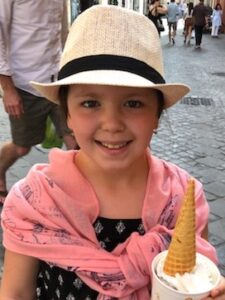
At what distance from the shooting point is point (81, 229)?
4.76 ft

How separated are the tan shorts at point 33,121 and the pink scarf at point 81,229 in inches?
80.1

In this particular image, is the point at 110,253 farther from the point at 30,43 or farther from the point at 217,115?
the point at 217,115

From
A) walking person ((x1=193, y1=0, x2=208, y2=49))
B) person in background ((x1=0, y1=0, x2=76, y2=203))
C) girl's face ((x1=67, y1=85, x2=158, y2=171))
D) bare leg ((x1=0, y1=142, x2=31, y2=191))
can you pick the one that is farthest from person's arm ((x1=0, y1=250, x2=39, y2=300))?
walking person ((x1=193, y1=0, x2=208, y2=49))

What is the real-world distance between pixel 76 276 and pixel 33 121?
234 cm

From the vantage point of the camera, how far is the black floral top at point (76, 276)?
4.76 feet

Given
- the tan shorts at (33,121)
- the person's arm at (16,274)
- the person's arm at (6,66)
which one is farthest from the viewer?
the tan shorts at (33,121)

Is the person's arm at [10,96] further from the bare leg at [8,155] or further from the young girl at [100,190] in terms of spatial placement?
the young girl at [100,190]

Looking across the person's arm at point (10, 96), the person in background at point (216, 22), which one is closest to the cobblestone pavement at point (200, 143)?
the person's arm at point (10, 96)

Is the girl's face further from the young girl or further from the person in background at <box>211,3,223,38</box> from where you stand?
the person in background at <box>211,3,223,38</box>

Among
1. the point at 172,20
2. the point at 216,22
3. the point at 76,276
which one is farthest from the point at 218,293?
the point at 216,22

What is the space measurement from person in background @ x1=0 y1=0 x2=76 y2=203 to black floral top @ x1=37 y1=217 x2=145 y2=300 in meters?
2.04

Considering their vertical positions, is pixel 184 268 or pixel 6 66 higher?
pixel 184 268

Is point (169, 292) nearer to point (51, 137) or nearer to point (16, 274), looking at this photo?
point (16, 274)

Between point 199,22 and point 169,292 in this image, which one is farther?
point 199,22
